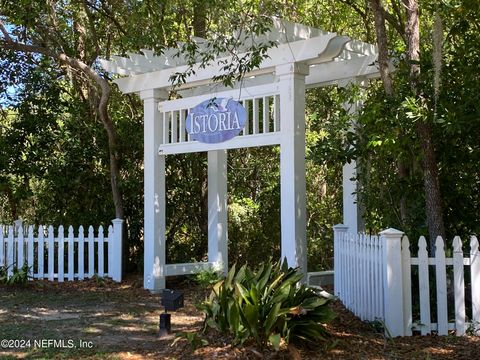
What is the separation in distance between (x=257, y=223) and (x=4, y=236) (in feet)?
17.9

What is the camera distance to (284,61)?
8.59 metres

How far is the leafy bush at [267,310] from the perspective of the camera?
5.42 metres

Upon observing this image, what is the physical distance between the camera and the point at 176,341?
6.05m

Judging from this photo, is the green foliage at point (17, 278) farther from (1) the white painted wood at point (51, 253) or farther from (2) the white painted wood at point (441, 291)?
(2) the white painted wood at point (441, 291)

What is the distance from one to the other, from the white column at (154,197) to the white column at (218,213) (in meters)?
1.00

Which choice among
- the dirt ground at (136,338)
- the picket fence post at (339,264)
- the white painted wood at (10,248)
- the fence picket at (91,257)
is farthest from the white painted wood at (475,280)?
the white painted wood at (10,248)

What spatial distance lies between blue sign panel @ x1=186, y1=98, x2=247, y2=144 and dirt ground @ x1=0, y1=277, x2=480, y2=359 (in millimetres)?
2707

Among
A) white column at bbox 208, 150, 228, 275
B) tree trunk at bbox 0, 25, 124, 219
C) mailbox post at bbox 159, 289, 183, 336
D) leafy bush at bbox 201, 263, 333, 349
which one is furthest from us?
tree trunk at bbox 0, 25, 124, 219

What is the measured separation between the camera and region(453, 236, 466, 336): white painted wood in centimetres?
643

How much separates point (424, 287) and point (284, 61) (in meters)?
3.82

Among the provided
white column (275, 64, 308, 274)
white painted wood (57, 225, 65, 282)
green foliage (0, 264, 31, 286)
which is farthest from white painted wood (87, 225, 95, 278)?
white column (275, 64, 308, 274)

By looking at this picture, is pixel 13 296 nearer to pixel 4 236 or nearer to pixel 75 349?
pixel 4 236

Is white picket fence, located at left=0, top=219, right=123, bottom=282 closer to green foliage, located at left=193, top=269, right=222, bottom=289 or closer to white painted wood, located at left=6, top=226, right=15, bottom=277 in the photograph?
white painted wood, located at left=6, top=226, right=15, bottom=277

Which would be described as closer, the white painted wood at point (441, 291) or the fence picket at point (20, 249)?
the white painted wood at point (441, 291)
